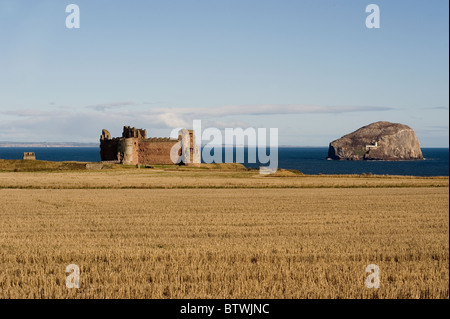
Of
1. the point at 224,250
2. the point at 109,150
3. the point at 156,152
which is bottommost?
the point at 224,250

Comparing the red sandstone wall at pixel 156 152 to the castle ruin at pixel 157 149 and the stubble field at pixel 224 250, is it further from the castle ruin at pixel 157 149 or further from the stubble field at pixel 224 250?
the stubble field at pixel 224 250

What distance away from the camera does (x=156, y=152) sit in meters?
99.2

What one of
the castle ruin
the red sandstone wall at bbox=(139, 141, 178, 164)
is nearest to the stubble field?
the castle ruin

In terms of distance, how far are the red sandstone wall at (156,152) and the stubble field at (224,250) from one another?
6872 centimetres

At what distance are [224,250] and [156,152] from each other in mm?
85639

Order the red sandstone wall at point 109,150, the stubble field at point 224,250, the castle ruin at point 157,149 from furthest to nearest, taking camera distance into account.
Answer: the castle ruin at point 157,149 → the red sandstone wall at point 109,150 → the stubble field at point 224,250

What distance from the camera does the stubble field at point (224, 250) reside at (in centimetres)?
1088

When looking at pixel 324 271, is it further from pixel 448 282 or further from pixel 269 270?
pixel 448 282

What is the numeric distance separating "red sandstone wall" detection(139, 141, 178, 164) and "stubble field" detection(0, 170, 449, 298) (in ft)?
225

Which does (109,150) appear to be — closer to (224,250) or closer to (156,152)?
(156,152)

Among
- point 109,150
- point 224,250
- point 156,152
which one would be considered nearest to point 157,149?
point 156,152

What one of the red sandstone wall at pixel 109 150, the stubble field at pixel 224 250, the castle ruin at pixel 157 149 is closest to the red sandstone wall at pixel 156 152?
the castle ruin at pixel 157 149
